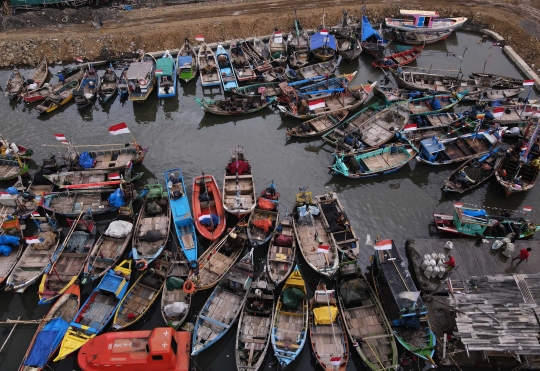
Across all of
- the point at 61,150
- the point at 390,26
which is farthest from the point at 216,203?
the point at 390,26

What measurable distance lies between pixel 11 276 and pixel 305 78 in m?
35.3

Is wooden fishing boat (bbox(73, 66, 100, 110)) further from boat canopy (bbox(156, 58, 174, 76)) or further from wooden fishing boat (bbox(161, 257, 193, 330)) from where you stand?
wooden fishing boat (bbox(161, 257, 193, 330))

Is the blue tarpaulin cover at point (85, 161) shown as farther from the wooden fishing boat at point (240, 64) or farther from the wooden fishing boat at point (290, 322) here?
the wooden fishing boat at point (290, 322)

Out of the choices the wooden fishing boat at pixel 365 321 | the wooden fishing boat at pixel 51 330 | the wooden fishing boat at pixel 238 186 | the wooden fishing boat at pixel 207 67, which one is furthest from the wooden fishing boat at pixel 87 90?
the wooden fishing boat at pixel 365 321

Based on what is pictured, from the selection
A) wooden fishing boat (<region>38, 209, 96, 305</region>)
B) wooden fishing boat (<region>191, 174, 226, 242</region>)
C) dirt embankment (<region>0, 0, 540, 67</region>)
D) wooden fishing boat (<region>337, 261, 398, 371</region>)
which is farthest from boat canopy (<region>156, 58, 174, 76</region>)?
wooden fishing boat (<region>337, 261, 398, 371</region>)

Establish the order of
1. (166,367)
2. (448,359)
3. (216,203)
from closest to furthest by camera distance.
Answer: (166,367)
(448,359)
(216,203)

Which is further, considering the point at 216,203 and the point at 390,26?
the point at 390,26

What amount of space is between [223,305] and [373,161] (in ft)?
64.5

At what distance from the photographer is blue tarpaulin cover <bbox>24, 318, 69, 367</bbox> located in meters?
22.3

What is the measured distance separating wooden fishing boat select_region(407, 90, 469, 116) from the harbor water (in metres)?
6.78

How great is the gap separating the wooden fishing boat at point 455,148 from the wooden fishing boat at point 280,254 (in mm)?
15215

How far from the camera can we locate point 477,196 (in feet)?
109

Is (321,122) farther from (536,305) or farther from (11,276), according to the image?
(11,276)

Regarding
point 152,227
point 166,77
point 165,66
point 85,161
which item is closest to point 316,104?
point 166,77
